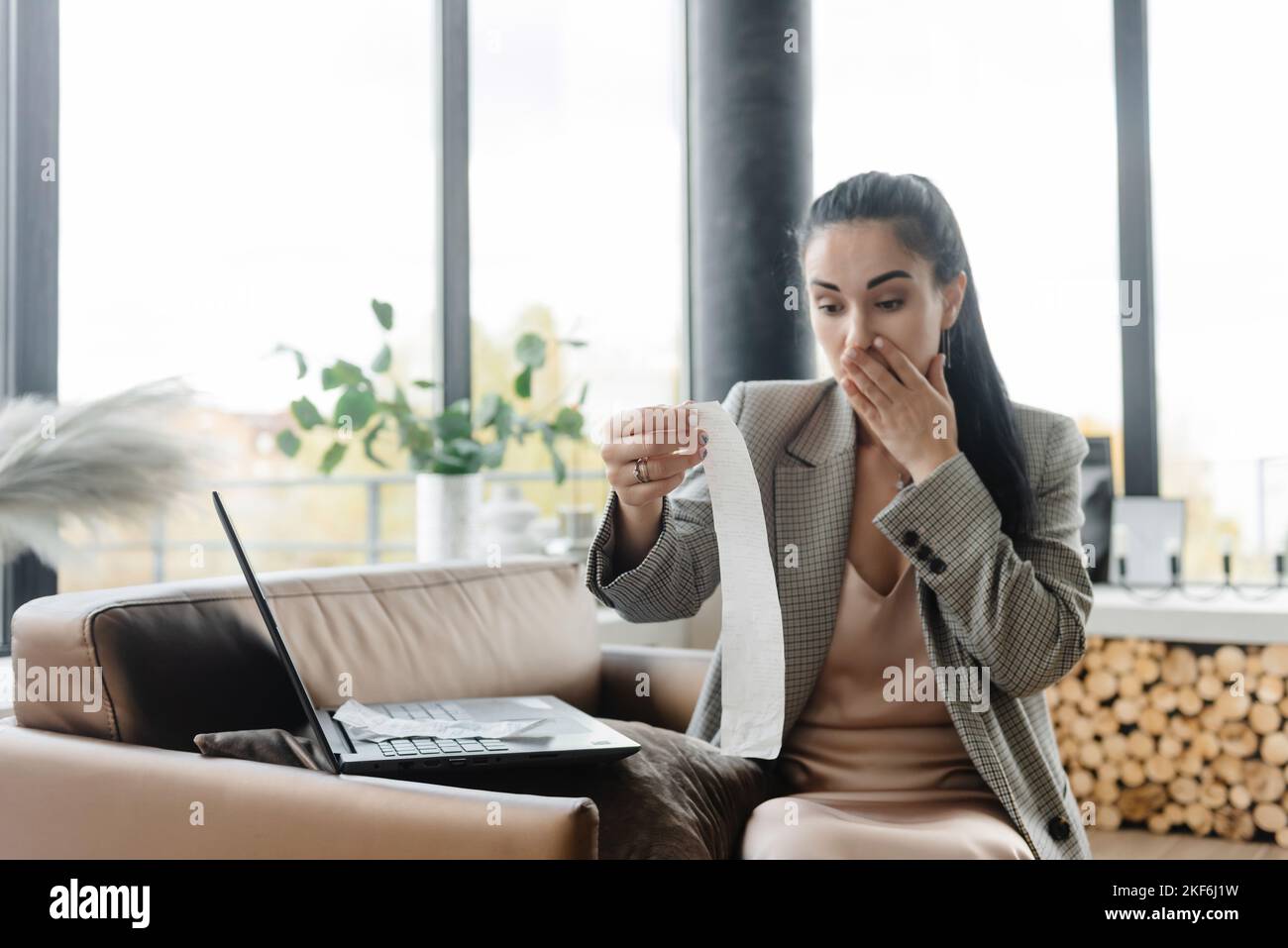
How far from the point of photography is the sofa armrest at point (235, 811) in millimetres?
986

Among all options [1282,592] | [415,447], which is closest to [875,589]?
[415,447]

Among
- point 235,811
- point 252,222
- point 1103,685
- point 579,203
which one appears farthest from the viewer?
point 579,203

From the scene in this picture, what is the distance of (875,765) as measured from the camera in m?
1.40

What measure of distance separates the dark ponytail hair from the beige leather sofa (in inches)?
24.5

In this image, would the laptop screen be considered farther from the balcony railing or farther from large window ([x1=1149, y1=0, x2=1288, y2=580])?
large window ([x1=1149, y1=0, x2=1288, y2=580])

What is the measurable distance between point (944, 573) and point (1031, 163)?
8.98ft

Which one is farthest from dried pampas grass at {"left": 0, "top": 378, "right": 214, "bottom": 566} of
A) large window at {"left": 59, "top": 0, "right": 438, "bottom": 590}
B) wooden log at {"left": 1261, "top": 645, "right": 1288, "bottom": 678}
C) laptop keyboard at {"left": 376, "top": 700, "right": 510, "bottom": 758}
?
wooden log at {"left": 1261, "top": 645, "right": 1288, "bottom": 678}

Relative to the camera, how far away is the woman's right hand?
132 cm

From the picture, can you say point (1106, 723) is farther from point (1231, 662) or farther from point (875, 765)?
→ point (875, 765)

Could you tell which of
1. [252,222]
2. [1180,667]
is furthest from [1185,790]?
[252,222]

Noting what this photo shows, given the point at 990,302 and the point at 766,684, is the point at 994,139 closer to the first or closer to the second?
the point at 990,302

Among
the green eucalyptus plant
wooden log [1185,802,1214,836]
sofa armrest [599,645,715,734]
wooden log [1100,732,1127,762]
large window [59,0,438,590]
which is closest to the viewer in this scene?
sofa armrest [599,645,715,734]

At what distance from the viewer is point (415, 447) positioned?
8.66 ft
